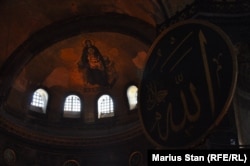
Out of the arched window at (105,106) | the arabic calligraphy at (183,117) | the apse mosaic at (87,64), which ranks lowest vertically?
the arabic calligraphy at (183,117)

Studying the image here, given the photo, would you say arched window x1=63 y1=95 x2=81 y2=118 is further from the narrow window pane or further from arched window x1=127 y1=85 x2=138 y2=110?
arched window x1=127 y1=85 x2=138 y2=110

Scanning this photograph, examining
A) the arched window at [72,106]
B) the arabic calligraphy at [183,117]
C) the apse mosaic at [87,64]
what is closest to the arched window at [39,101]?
the apse mosaic at [87,64]

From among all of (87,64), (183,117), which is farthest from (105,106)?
(183,117)

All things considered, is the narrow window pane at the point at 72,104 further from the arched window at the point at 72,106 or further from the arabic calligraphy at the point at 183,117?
the arabic calligraphy at the point at 183,117

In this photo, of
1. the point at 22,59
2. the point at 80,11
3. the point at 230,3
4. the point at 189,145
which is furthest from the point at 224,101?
the point at 22,59

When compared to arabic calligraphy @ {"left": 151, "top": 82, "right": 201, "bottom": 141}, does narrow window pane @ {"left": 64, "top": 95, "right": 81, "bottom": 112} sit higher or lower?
higher

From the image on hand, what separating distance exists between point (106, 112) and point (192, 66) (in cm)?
935

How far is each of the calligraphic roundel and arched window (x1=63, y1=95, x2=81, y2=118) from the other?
8.77 meters

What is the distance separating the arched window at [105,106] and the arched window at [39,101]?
2142 millimetres

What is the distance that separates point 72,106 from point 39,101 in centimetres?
133

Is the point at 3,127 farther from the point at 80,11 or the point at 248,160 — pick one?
the point at 248,160

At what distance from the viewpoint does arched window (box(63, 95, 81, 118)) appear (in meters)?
17.5

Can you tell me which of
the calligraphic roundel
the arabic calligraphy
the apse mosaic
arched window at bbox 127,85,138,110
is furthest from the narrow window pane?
the arabic calligraphy

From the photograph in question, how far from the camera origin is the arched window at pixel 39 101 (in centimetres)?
1703
